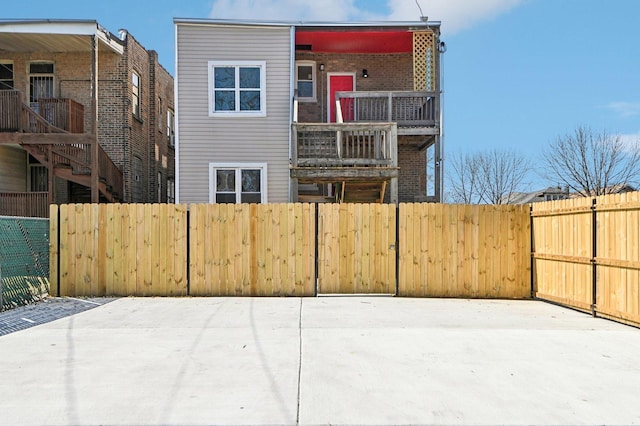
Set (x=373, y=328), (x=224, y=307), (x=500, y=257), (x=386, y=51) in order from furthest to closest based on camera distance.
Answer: (x=386, y=51) < (x=500, y=257) < (x=224, y=307) < (x=373, y=328)

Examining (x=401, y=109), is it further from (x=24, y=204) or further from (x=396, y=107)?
(x=24, y=204)

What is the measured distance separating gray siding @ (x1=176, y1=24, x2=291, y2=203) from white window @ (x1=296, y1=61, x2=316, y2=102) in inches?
74.4

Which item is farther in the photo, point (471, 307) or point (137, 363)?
point (471, 307)

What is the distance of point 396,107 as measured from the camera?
14.2m

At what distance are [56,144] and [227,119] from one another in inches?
209

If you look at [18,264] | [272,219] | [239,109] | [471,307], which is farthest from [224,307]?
[239,109]

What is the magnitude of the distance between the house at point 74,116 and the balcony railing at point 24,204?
0.03 meters

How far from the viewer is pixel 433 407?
160 inches

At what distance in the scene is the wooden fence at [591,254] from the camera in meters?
7.10

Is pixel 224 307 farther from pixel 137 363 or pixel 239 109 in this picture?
pixel 239 109

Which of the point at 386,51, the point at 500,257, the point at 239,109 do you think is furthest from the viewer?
the point at 386,51

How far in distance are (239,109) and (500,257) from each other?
8.29 m

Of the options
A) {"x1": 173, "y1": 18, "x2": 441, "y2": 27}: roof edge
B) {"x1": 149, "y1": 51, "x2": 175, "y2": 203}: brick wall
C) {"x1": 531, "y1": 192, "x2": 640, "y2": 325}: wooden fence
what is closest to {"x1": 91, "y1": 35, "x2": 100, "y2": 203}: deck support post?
{"x1": 173, "y1": 18, "x2": 441, "y2": 27}: roof edge

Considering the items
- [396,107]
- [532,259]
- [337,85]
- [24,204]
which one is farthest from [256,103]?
[532,259]
